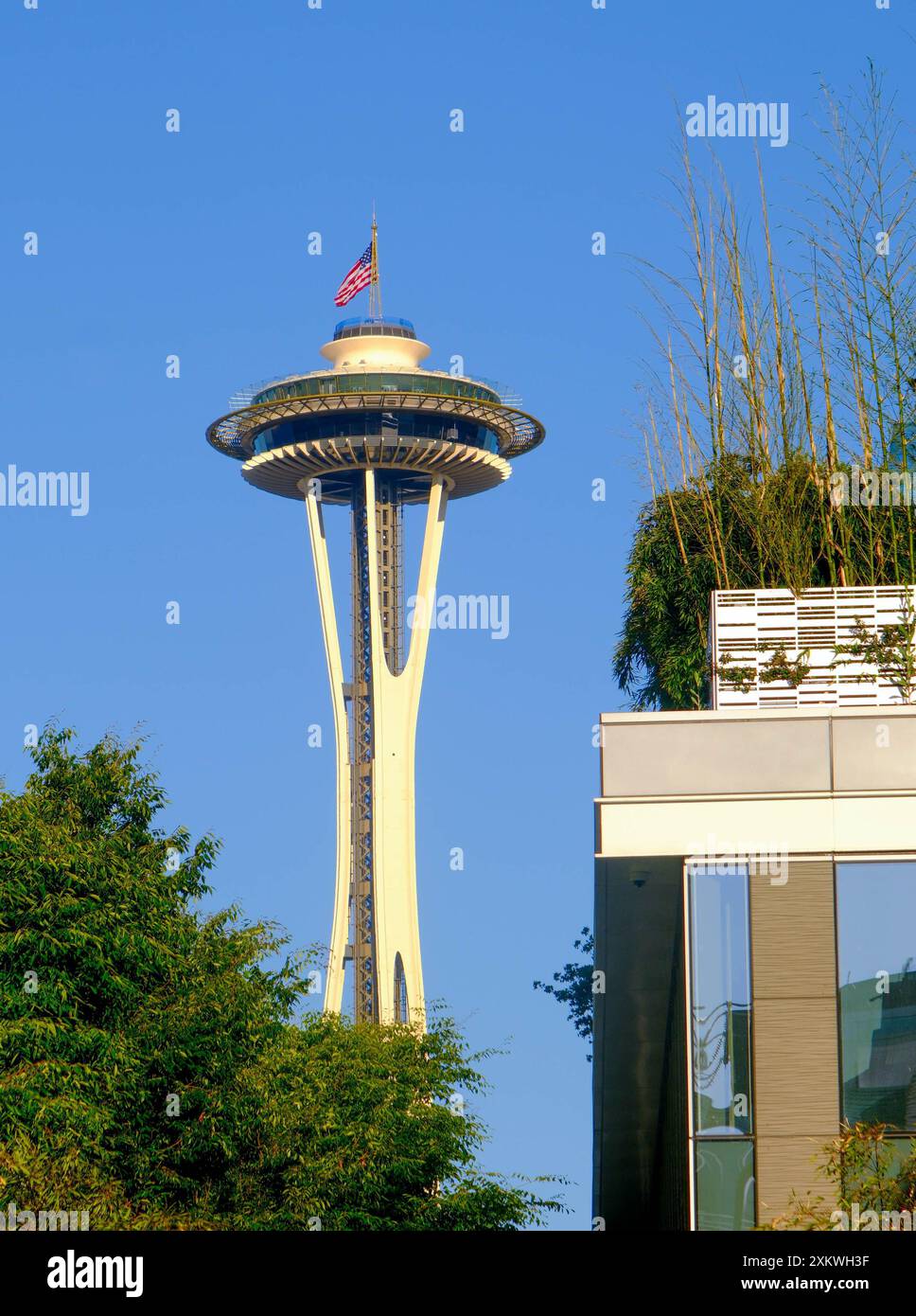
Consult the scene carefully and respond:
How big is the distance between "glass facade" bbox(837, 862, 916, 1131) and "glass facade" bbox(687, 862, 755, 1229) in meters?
0.86

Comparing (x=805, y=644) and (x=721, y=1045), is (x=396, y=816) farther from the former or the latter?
(x=721, y=1045)

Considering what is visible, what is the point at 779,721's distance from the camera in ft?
67.7

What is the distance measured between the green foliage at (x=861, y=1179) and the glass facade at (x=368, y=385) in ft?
243

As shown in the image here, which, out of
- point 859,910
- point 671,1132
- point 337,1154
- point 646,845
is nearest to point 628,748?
point 646,845

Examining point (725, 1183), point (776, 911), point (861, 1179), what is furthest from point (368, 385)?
point (861, 1179)

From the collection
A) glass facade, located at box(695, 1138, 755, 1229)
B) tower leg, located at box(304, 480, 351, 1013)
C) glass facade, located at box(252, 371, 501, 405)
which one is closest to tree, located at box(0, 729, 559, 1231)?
glass facade, located at box(695, 1138, 755, 1229)

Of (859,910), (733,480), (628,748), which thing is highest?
(733,480)

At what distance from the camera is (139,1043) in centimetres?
2652

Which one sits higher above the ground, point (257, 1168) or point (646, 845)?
point (646, 845)

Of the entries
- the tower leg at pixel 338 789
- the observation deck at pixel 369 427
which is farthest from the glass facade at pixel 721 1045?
the observation deck at pixel 369 427

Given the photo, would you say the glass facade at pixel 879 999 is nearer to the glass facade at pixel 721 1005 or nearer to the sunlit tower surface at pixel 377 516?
the glass facade at pixel 721 1005

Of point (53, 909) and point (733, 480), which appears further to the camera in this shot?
point (733, 480)

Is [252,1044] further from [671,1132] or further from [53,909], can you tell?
[671,1132]

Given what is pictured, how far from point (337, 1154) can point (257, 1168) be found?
3903mm
